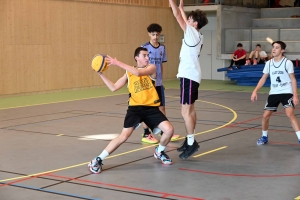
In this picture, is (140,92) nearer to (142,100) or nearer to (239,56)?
(142,100)

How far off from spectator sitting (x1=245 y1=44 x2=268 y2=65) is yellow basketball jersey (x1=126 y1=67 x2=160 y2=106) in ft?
49.6

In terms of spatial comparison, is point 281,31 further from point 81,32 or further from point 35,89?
point 35,89

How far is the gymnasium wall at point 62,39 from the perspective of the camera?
17531 mm

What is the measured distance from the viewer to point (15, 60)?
57.9 feet

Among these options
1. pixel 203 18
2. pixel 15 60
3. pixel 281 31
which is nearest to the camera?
pixel 203 18

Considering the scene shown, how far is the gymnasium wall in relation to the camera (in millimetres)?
17531

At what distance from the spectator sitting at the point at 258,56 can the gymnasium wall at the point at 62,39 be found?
4.80 metres

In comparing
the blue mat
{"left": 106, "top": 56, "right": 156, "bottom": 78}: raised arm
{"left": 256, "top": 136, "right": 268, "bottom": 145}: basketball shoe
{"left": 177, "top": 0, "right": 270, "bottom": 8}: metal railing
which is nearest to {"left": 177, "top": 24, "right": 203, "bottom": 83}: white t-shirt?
{"left": 106, "top": 56, "right": 156, "bottom": 78}: raised arm

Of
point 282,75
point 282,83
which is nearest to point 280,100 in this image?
point 282,83

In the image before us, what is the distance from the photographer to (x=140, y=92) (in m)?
7.10

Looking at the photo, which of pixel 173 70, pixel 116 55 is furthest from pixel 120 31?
pixel 173 70

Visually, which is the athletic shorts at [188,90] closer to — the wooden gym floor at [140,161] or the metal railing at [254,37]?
the wooden gym floor at [140,161]

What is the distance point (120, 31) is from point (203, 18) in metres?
14.6

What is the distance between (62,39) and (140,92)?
1278cm
